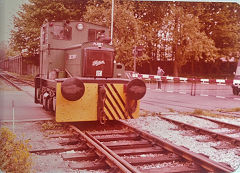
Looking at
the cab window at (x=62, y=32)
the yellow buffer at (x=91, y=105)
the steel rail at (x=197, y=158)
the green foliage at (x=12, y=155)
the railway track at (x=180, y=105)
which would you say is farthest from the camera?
the railway track at (x=180, y=105)

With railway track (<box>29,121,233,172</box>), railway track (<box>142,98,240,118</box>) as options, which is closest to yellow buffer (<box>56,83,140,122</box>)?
railway track (<box>29,121,233,172</box>)

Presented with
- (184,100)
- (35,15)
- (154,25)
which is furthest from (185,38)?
(184,100)

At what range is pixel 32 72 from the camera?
549cm

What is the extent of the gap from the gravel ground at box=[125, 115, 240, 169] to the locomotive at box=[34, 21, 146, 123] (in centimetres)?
44

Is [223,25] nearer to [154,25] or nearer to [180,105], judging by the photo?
[154,25]

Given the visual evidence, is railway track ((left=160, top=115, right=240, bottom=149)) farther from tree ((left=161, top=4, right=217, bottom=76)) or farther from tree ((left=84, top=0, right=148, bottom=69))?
tree ((left=84, top=0, right=148, bottom=69))

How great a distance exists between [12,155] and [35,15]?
1.96 m

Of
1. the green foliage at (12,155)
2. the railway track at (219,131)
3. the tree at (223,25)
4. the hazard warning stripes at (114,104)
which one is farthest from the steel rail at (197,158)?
the tree at (223,25)

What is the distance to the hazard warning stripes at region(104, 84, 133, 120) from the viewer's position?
5023mm

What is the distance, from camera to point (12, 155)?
311 cm

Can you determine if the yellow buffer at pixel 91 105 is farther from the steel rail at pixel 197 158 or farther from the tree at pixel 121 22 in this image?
the steel rail at pixel 197 158

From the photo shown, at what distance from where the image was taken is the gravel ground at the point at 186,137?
12.7 feet

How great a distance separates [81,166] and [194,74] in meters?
2.75

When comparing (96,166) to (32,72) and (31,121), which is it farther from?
(32,72)
